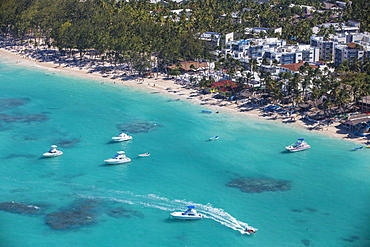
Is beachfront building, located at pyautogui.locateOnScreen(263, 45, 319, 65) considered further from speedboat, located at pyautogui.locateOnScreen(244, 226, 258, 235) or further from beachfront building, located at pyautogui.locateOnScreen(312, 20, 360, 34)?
speedboat, located at pyautogui.locateOnScreen(244, 226, 258, 235)

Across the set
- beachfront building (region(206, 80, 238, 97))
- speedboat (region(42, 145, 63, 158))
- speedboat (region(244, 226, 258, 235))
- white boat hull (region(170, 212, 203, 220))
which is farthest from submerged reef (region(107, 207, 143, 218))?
beachfront building (region(206, 80, 238, 97))

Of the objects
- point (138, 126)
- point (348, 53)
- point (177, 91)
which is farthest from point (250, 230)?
point (348, 53)

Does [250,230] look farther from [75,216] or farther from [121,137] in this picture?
[121,137]

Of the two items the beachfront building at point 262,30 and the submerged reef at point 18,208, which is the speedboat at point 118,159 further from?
the beachfront building at point 262,30

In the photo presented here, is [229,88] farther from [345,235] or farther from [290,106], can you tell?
[345,235]

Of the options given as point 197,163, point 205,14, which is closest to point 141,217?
point 197,163

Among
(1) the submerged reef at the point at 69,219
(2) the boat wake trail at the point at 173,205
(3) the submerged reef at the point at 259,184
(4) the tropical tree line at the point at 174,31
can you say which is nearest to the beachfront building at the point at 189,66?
(4) the tropical tree line at the point at 174,31
